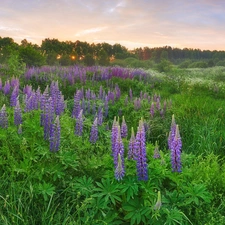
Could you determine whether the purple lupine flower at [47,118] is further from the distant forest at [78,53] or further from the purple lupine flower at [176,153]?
the distant forest at [78,53]

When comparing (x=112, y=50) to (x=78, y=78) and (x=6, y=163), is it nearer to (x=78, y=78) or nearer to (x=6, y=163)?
(x=78, y=78)

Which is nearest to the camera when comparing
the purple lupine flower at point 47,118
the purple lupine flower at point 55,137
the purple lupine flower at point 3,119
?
the purple lupine flower at point 55,137

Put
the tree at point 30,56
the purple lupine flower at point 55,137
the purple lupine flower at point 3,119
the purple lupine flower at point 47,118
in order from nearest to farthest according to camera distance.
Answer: the purple lupine flower at point 55,137 < the purple lupine flower at point 47,118 < the purple lupine flower at point 3,119 < the tree at point 30,56

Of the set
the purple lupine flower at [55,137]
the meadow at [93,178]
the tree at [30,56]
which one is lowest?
the meadow at [93,178]

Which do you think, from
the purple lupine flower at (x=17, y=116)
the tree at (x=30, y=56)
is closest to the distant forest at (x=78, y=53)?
the tree at (x=30, y=56)

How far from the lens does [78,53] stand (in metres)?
39.5

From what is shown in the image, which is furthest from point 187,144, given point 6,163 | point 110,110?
point 6,163

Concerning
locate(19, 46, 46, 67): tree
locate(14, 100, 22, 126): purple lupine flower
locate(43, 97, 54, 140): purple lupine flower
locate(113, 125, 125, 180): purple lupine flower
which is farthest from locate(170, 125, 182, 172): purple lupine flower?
locate(19, 46, 46, 67): tree

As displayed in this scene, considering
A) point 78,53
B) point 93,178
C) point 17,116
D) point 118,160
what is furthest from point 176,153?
point 78,53

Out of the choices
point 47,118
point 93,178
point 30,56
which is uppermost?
point 30,56

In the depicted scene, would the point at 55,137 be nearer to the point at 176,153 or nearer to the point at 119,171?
the point at 119,171

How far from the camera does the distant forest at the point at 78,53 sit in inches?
Result: 600

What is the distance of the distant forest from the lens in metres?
15.2

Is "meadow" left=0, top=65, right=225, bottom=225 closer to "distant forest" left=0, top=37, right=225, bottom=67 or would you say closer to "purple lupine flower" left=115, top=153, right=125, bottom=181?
"purple lupine flower" left=115, top=153, right=125, bottom=181
